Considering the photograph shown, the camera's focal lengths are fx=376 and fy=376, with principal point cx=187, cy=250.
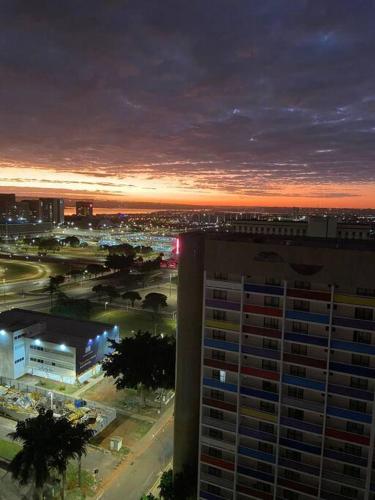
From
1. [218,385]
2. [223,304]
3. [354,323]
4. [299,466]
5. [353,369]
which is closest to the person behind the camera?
[354,323]

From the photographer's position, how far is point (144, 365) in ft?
116

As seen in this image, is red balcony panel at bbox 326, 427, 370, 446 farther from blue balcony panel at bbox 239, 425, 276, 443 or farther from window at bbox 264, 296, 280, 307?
window at bbox 264, 296, 280, 307

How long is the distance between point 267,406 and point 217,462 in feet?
16.4

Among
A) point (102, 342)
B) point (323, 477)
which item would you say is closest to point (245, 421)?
point (323, 477)

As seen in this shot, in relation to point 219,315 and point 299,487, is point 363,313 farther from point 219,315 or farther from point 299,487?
point 299,487

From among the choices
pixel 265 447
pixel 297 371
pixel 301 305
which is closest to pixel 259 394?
pixel 297 371

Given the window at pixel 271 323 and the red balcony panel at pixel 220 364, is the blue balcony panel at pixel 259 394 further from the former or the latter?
the window at pixel 271 323

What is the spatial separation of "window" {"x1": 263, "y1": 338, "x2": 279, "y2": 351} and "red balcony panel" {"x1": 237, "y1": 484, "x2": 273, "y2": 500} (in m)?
8.55

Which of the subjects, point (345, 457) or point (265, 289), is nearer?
point (345, 457)

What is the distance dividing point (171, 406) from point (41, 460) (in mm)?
16214

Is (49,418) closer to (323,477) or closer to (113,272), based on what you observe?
(323,477)

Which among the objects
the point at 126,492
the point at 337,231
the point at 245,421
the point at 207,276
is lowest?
the point at 126,492

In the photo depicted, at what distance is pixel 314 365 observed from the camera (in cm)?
1958

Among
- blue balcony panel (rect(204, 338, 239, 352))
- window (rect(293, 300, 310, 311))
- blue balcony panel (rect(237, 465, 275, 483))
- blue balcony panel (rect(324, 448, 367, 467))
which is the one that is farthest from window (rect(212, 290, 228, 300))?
blue balcony panel (rect(237, 465, 275, 483))
